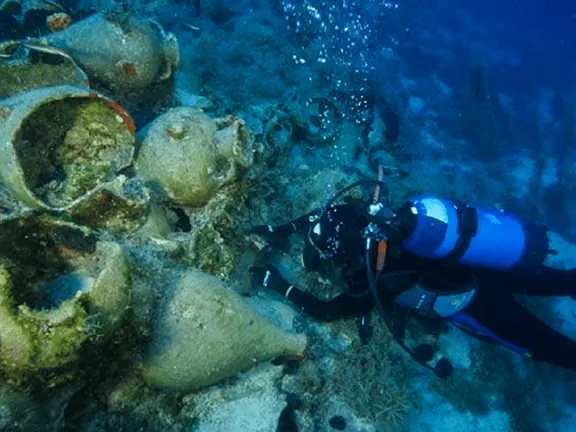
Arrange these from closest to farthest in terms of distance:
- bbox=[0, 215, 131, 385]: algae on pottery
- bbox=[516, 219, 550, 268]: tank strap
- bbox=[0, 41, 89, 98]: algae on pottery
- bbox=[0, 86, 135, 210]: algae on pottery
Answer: bbox=[0, 215, 131, 385]: algae on pottery < bbox=[0, 86, 135, 210]: algae on pottery < bbox=[0, 41, 89, 98]: algae on pottery < bbox=[516, 219, 550, 268]: tank strap

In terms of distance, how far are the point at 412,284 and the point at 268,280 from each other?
140cm

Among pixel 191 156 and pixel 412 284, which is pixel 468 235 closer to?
pixel 412 284

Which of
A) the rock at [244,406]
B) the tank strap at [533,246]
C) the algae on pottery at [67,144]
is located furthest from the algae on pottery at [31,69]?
the tank strap at [533,246]

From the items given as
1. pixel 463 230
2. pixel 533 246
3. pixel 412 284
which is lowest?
pixel 412 284

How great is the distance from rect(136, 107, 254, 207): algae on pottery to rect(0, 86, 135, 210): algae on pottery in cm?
Answer: 21

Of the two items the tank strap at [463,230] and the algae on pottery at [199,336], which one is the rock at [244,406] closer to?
the algae on pottery at [199,336]

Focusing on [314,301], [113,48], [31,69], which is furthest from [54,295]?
[113,48]

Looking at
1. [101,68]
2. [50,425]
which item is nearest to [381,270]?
[50,425]

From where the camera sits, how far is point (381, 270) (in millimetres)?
4172

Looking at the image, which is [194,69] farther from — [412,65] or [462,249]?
[412,65]

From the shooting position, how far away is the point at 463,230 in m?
4.44

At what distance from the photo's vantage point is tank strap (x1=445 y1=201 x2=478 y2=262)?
14.5 feet

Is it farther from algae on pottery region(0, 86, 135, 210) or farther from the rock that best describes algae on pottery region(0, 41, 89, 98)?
the rock

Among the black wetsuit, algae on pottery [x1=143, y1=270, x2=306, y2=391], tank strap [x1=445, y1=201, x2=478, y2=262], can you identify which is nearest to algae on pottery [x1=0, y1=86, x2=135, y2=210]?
algae on pottery [x1=143, y1=270, x2=306, y2=391]
